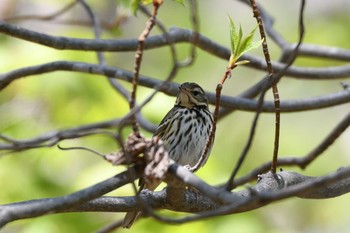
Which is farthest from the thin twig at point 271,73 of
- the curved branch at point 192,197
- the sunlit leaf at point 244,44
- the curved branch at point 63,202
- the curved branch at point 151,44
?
the curved branch at point 63,202

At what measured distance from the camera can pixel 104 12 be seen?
996 centimetres

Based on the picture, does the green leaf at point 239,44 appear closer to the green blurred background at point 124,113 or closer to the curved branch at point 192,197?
the curved branch at point 192,197

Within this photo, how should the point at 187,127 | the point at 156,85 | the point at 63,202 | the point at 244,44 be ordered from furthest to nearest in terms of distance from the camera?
the point at 187,127
the point at 156,85
the point at 244,44
the point at 63,202

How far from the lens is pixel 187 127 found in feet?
16.3

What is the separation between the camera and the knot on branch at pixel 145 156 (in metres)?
2.61

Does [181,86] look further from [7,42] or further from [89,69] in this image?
[7,42]

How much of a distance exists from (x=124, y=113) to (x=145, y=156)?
367 centimetres

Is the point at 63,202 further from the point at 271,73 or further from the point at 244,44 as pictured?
the point at 271,73

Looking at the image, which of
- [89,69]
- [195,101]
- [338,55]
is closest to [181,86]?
[195,101]

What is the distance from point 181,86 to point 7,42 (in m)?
2.19

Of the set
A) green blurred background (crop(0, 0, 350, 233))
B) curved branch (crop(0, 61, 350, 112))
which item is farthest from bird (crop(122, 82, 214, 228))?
green blurred background (crop(0, 0, 350, 233))

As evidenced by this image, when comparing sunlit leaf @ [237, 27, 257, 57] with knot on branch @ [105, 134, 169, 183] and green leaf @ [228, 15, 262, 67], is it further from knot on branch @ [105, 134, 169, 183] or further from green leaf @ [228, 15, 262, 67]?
knot on branch @ [105, 134, 169, 183]

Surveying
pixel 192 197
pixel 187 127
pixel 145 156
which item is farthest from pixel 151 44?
pixel 145 156

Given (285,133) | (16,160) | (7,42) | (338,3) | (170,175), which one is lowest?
(170,175)
